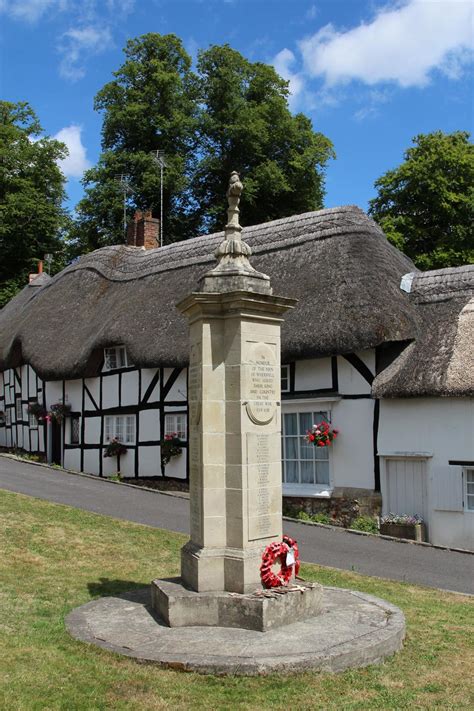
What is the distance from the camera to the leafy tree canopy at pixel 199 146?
31.7m

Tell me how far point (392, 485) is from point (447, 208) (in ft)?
52.0

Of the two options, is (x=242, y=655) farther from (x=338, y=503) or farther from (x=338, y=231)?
(x=338, y=231)

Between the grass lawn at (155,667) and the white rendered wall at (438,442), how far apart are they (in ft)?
13.6

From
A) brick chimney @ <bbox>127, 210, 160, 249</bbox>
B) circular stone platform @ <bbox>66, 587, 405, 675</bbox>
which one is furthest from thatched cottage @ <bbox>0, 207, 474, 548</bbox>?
circular stone platform @ <bbox>66, 587, 405, 675</bbox>

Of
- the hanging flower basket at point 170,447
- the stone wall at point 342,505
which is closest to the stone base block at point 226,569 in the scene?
the stone wall at point 342,505

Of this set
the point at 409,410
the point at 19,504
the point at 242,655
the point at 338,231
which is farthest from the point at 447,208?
the point at 242,655

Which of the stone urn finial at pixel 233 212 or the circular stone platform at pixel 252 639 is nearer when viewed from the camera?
the circular stone platform at pixel 252 639

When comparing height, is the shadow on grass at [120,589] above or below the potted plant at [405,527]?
above

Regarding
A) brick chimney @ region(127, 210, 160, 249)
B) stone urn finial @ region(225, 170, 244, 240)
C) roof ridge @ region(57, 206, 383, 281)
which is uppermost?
brick chimney @ region(127, 210, 160, 249)

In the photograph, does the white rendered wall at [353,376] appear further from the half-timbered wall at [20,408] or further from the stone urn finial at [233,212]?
the half-timbered wall at [20,408]

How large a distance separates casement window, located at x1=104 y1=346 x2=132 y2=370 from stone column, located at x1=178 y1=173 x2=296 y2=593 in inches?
500

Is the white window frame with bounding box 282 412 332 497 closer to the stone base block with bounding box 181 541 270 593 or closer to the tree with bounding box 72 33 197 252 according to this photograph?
the stone base block with bounding box 181 541 270 593

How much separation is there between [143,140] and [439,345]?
23.8m

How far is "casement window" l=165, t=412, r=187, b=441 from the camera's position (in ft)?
58.4
